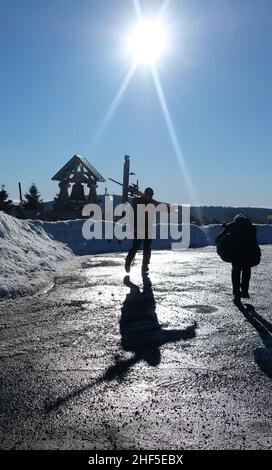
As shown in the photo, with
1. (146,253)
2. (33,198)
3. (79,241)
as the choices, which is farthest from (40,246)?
(33,198)

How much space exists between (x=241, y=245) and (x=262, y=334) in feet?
8.03

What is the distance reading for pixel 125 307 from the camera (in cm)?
681

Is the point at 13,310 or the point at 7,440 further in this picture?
the point at 13,310

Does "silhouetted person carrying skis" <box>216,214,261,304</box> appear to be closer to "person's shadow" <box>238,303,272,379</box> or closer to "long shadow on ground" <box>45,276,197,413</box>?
"person's shadow" <box>238,303,272,379</box>

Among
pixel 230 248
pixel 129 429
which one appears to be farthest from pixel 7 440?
pixel 230 248

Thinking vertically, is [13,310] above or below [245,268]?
below

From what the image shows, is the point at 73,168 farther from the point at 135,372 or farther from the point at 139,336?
the point at 135,372

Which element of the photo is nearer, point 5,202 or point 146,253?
point 146,253

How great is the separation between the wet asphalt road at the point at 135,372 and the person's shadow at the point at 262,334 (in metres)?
0.01

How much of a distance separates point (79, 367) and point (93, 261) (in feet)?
29.9

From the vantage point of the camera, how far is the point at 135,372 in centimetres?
400

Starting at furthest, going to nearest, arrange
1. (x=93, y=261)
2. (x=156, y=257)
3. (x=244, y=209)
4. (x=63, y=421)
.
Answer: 1. (x=244, y=209)
2. (x=156, y=257)
3. (x=93, y=261)
4. (x=63, y=421)
